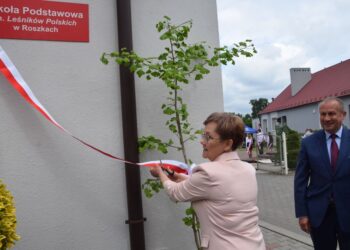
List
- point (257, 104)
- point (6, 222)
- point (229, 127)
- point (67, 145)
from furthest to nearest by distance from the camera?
point (257, 104)
point (67, 145)
point (6, 222)
point (229, 127)

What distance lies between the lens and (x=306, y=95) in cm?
3594

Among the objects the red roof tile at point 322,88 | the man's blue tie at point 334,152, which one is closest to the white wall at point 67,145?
the man's blue tie at point 334,152

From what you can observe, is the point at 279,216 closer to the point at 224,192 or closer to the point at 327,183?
the point at 327,183

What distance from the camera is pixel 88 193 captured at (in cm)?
389

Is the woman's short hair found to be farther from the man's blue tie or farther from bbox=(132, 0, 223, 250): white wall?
bbox=(132, 0, 223, 250): white wall

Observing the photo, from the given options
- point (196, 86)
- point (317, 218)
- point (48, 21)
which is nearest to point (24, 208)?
point (48, 21)

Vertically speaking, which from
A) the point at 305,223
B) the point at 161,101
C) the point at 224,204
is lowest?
the point at 305,223

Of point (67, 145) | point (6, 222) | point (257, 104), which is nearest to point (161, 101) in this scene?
point (67, 145)

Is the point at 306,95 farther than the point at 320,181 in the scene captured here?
Yes

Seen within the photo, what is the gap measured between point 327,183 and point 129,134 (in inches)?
78.1

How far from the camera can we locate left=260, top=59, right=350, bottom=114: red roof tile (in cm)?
3096

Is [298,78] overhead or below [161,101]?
overhead

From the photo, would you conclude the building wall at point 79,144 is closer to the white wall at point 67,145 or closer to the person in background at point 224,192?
the white wall at point 67,145

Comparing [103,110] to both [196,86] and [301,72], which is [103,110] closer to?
[196,86]
